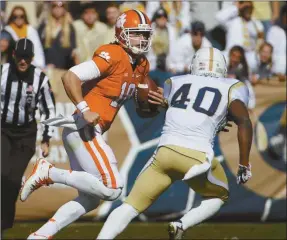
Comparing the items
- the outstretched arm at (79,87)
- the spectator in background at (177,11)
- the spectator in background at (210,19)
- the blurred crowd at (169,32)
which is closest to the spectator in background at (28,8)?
the blurred crowd at (169,32)

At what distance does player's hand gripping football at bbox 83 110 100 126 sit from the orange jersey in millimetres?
333

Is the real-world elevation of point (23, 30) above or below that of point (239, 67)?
above

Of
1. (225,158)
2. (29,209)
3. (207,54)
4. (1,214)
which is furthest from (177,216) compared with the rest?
(207,54)

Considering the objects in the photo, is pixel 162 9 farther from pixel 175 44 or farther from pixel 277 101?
pixel 277 101

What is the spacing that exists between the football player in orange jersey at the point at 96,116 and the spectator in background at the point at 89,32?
341 centimetres

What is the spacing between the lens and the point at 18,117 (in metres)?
8.34

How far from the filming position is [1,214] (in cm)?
830

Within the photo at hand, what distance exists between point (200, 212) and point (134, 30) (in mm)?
1408

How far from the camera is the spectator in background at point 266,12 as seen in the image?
1095 centimetres

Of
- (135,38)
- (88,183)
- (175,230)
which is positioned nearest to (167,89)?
(135,38)

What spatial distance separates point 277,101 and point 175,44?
51.6 inches

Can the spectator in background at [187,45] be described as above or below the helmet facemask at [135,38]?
below

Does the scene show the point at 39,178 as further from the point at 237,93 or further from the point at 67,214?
the point at 237,93

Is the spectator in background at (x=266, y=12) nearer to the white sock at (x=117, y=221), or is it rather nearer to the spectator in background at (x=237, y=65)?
the spectator in background at (x=237, y=65)
